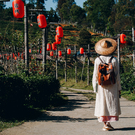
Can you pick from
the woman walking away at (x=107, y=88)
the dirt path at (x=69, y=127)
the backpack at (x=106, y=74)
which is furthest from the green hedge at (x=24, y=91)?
the backpack at (x=106, y=74)

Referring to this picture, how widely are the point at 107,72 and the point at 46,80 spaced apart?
14.1 feet

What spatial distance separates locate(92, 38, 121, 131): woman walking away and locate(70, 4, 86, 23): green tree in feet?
236

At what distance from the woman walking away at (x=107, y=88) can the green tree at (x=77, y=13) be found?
7185 cm

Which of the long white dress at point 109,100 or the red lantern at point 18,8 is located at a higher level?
the red lantern at point 18,8

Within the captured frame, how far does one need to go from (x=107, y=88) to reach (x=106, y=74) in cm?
32

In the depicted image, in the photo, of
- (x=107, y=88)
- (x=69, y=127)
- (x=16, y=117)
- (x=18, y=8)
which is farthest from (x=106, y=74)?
(x=18, y=8)

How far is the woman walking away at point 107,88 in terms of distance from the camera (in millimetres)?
4879

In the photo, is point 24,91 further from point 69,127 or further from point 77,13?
point 77,13

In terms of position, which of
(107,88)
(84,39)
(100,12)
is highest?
(100,12)

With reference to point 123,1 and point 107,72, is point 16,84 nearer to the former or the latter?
point 107,72

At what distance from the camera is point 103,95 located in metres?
4.98

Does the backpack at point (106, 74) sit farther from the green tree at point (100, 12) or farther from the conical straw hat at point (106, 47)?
the green tree at point (100, 12)

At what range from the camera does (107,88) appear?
497 centimetres

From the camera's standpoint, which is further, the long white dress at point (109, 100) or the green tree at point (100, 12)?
the green tree at point (100, 12)
